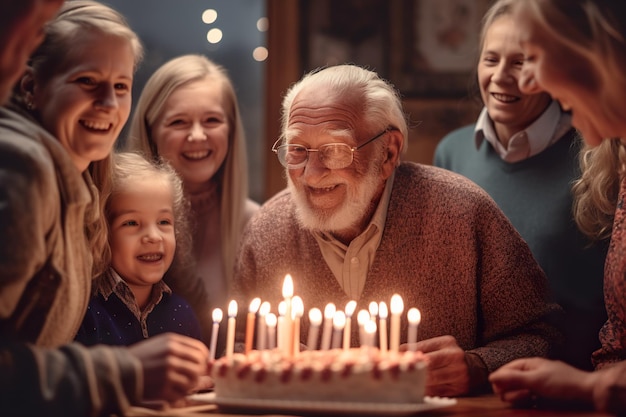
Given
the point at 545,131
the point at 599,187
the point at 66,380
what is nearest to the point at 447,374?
the point at 599,187

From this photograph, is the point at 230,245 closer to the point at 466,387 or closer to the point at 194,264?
the point at 194,264

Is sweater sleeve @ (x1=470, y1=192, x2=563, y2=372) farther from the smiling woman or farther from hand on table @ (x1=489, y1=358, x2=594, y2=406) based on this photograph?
hand on table @ (x1=489, y1=358, x2=594, y2=406)

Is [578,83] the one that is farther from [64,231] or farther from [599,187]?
[64,231]

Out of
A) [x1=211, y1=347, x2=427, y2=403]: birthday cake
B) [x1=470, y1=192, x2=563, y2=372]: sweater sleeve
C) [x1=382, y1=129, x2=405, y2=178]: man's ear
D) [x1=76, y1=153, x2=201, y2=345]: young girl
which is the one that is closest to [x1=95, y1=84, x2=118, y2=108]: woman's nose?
[x1=76, y1=153, x2=201, y2=345]: young girl

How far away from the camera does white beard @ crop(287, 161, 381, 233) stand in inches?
129

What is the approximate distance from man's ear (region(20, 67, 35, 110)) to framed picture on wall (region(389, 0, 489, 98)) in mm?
4145

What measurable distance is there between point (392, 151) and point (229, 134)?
3.15 feet

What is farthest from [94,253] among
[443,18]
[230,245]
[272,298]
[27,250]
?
[443,18]

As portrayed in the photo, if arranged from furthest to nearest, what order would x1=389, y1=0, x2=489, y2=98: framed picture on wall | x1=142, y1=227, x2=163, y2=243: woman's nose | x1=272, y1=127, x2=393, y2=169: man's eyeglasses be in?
x1=389, y1=0, x2=489, y2=98: framed picture on wall < x1=272, y1=127, x2=393, y2=169: man's eyeglasses < x1=142, y1=227, x2=163, y2=243: woman's nose

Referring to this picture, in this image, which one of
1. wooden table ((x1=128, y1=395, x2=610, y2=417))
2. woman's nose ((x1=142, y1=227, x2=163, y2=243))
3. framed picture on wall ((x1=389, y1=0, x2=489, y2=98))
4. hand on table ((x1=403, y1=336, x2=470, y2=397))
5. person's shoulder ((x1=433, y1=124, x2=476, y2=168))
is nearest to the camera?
wooden table ((x1=128, y1=395, x2=610, y2=417))

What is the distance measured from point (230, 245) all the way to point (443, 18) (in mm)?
3130

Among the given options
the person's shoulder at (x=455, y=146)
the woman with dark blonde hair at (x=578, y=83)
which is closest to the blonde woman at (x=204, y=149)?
the person's shoulder at (x=455, y=146)

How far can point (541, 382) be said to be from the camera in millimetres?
2428

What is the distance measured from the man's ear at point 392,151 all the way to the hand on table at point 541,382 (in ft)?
3.66
